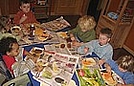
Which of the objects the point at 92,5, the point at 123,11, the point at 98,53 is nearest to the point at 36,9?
the point at 92,5

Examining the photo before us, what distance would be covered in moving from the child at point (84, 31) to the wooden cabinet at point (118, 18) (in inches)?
36.1

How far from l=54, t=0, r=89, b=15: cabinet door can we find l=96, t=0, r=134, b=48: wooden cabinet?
1.12m

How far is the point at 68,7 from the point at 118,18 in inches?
70.1

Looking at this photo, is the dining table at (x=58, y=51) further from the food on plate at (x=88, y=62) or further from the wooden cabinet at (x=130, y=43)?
the wooden cabinet at (x=130, y=43)

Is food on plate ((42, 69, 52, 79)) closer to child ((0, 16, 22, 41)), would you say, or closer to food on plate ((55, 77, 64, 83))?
food on plate ((55, 77, 64, 83))

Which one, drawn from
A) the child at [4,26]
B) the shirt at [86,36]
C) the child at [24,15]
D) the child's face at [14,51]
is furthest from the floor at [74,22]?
the child's face at [14,51]

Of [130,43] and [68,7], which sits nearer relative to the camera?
[130,43]

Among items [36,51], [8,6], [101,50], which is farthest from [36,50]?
[8,6]

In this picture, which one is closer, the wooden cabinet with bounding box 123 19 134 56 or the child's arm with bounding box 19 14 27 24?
the child's arm with bounding box 19 14 27 24

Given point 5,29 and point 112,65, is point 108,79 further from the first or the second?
point 5,29

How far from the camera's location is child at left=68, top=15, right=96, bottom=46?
2.24 meters

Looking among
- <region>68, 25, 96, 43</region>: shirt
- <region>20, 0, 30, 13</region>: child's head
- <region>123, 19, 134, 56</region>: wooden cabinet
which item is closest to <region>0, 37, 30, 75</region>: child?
<region>68, 25, 96, 43</region>: shirt

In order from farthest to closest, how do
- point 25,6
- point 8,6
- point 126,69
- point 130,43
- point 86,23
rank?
1. point 8,6
2. point 130,43
3. point 25,6
4. point 86,23
5. point 126,69

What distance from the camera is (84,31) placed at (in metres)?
2.35
